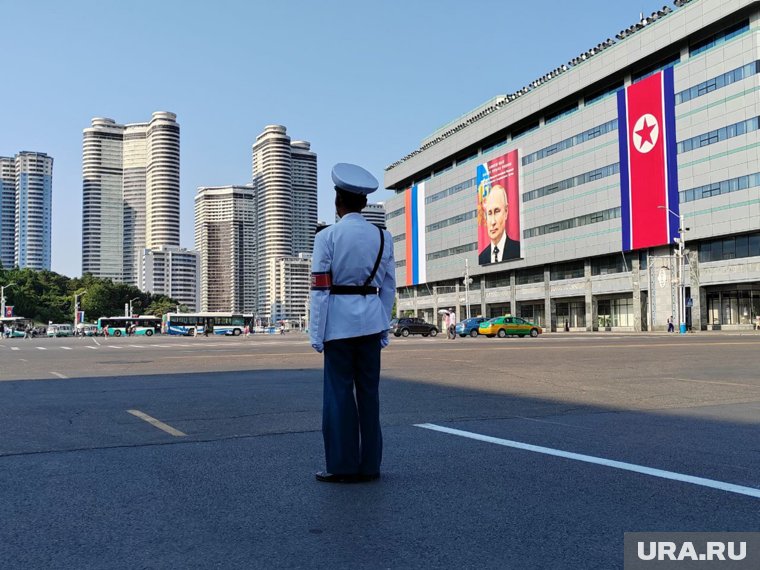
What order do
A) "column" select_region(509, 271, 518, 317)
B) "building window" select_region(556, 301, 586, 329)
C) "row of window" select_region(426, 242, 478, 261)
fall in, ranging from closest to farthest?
"building window" select_region(556, 301, 586, 329) → "column" select_region(509, 271, 518, 317) → "row of window" select_region(426, 242, 478, 261)

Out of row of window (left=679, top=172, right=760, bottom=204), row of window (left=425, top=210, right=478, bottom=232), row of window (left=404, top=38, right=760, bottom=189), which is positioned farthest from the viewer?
row of window (left=425, top=210, right=478, bottom=232)

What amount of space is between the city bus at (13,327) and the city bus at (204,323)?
19.5m

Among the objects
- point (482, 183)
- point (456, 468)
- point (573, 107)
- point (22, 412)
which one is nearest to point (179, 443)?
point (456, 468)

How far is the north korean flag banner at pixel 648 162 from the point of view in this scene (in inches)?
2457

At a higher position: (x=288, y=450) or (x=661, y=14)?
(x=661, y=14)

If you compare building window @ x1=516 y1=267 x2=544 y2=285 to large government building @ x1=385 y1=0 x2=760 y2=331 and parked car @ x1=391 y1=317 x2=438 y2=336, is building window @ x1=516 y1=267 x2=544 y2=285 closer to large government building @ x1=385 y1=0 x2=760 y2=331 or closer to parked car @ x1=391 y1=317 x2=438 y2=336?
large government building @ x1=385 y1=0 x2=760 y2=331

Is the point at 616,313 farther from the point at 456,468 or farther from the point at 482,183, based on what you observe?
the point at 456,468

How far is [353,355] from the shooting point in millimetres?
4805

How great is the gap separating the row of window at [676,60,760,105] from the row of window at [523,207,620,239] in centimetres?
1209

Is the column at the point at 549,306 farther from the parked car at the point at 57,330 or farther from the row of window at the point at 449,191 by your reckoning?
the parked car at the point at 57,330

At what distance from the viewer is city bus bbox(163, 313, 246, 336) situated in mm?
84688

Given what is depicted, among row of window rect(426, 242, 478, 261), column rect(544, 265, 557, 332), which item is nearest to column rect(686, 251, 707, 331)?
column rect(544, 265, 557, 332)

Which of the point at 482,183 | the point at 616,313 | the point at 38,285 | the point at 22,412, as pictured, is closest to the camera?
the point at 22,412

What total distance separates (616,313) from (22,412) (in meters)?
70.1
